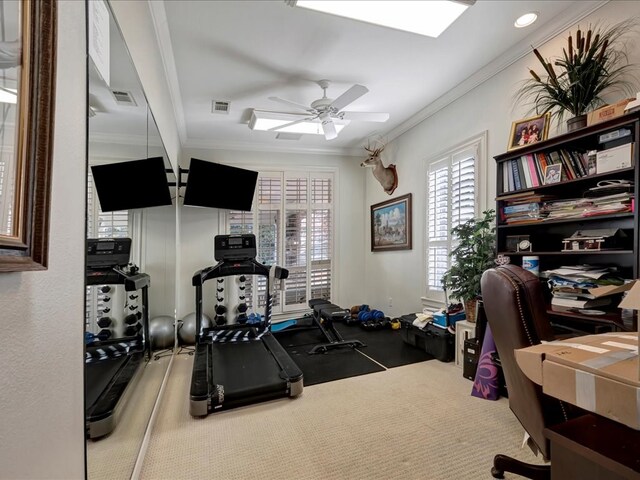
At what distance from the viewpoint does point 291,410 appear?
245cm

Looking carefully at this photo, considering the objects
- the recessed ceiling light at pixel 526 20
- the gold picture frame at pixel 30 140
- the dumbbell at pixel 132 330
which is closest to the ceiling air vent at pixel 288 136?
the recessed ceiling light at pixel 526 20

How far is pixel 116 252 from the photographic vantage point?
1.37m

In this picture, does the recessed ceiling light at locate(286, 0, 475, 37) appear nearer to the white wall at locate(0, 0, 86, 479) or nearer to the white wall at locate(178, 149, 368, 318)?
the white wall at locate(0, 0, 86, 479)

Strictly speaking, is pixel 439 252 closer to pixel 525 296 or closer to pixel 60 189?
pixel 525 296

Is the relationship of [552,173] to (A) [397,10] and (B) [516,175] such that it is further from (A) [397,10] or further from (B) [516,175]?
(A) [397,10]

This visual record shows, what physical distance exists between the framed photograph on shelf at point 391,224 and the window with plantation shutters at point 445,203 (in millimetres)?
469

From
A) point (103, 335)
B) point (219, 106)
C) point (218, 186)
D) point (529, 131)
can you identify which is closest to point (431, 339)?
point (529, 131)

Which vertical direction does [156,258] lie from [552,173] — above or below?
below

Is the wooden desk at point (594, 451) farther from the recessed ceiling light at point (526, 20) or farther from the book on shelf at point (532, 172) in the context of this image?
the recessed ceiling light at point (526, 20)

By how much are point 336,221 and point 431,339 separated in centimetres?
288

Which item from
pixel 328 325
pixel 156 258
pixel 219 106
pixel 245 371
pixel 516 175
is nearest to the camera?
pixel 156 258

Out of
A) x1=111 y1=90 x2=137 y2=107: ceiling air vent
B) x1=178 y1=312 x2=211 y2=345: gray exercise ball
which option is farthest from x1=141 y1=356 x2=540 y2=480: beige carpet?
x1=111 y1=90 x2=137 y2=107: ceiling air vent

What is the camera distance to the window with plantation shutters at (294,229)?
5430mm

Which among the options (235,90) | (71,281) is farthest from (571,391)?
(235,90)
